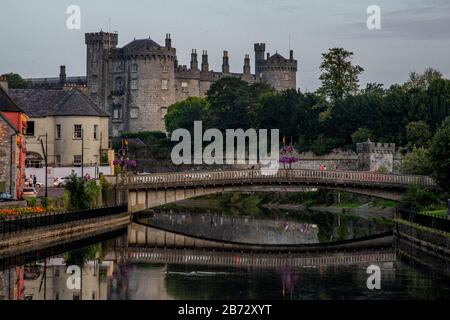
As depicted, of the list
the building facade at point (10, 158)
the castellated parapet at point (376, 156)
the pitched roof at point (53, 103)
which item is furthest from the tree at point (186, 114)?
the building facade at point (10, 158)

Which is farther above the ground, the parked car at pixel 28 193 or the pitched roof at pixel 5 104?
the pitched roof at pixel 5 104

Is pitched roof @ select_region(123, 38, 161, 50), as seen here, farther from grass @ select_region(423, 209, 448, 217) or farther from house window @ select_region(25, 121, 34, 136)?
grass @ select_region(423, 209, 448, 217)

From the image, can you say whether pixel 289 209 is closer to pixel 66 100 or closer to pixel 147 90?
pixel 66 100

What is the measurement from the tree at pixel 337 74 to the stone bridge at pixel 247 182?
60927 millimetres

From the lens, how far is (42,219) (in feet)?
218

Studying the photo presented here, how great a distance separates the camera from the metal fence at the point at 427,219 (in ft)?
204

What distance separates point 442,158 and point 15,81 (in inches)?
4551

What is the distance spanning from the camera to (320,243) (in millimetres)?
77188

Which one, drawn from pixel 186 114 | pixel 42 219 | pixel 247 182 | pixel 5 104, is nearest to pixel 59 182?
pixel 5 104

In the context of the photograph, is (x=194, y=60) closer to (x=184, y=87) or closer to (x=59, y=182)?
(x=184, y=87)

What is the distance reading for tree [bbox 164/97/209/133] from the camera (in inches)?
6398

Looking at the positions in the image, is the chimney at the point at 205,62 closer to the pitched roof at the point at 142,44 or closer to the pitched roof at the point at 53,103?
the pitched roof at the point at 142,44
